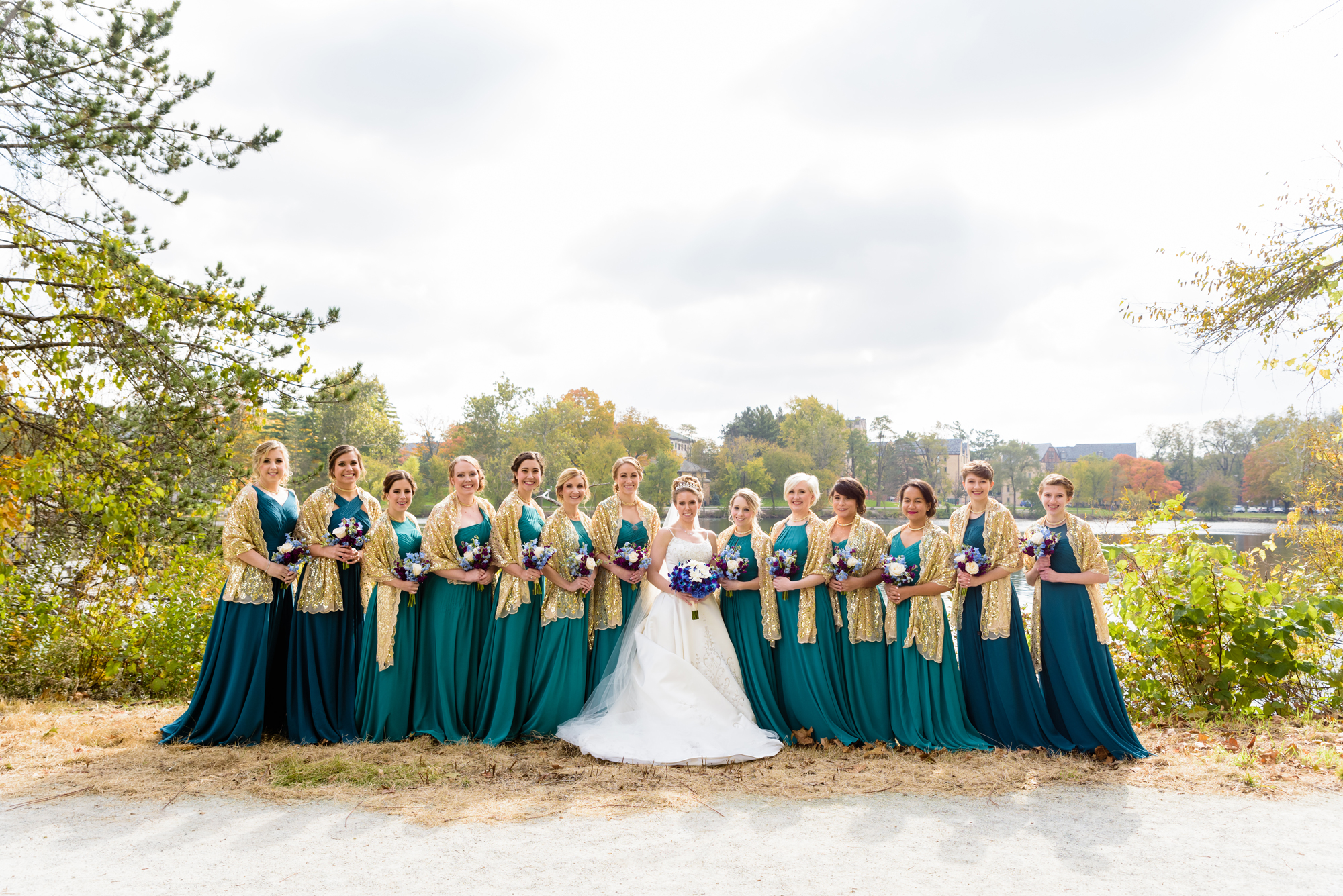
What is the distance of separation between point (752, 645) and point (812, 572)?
2.38 feet

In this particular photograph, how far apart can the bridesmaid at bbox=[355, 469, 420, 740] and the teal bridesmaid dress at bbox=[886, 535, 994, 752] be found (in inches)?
138

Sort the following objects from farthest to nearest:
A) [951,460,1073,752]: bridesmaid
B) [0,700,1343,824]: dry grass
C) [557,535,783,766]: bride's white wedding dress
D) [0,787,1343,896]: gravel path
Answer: [951,460,1073,752]: bridesmaid < [557,535,783,766]: bride's white wedding dress < [0,700,1343,824]: dry grass < [0,787,1343,896]: gravel path

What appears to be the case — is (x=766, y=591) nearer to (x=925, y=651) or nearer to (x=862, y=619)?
(x=862, y=619)

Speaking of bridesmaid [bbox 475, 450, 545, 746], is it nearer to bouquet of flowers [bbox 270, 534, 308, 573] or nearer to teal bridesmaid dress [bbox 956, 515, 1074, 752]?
bouquet of flowers [bbox 270, 534, 308, 573]

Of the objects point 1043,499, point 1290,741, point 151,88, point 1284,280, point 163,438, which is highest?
point 151,88

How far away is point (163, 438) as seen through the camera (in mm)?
8211

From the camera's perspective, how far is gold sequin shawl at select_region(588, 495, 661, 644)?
20.8 ft

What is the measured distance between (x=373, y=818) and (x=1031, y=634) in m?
4.56

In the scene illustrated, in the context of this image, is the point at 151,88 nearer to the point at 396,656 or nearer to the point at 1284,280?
the point at 396,656

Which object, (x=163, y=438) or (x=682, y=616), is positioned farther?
(x=163, y=438)

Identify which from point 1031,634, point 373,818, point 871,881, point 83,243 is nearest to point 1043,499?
point 1031,634

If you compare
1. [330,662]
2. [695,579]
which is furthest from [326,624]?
[695,579]

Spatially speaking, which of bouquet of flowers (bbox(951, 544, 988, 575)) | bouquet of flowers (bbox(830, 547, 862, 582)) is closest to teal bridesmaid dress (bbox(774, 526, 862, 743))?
bouquet of flowers (bbox(830, 547, 862, 582))

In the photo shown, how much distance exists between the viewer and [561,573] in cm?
623
